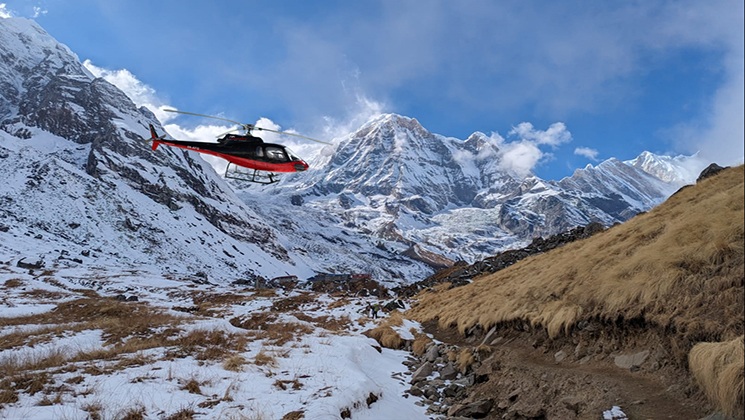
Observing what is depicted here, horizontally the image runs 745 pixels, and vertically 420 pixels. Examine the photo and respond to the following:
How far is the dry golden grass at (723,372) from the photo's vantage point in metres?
4.70

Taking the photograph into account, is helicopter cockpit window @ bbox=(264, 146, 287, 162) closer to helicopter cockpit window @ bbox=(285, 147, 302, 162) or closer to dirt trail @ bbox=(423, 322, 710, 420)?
helicopter cockpit window @ bbox=(285, 147, 302, 162)

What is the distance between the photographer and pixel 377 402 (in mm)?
7844

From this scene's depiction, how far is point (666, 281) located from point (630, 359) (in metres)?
1.88

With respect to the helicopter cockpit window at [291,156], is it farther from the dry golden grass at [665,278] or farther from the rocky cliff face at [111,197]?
the rocky cliff face at [111,197]

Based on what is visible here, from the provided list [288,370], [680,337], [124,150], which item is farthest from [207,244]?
[680,337]

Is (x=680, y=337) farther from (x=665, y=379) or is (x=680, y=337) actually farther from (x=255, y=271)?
(x=255, y=271)

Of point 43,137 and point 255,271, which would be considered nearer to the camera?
point 255,271

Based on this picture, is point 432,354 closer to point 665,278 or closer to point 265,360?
point 265,360

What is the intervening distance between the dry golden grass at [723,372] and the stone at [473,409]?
150 inches

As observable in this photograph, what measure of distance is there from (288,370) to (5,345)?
10643 millimetres

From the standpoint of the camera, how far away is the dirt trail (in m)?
5.95

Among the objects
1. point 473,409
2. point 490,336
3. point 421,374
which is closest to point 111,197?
point 421,374

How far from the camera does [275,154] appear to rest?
2314cm

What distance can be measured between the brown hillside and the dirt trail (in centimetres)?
86
